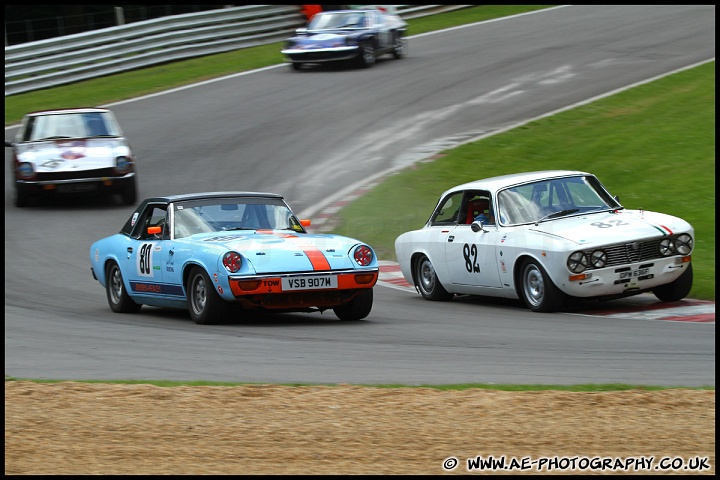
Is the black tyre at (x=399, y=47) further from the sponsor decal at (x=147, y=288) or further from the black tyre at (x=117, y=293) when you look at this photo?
the sponsor decal at (x=147, y=288)

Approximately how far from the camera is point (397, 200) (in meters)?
17.5

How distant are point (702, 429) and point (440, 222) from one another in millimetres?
6724

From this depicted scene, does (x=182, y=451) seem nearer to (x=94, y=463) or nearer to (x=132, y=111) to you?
(x=94, y=463)

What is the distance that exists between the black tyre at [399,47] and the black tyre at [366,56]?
838 millimetres

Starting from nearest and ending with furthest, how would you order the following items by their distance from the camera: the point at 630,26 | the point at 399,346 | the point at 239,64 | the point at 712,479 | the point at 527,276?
the point at 712,479 → the point at 399,346 → the point at 527,276 → the point at 239,64 → the point at 630,26

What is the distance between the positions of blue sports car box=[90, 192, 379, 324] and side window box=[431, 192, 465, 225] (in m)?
2.01

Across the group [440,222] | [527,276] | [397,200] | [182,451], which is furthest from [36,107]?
[182,451]

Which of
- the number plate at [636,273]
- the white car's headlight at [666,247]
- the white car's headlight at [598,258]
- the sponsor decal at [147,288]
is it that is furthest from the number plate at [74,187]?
the white car's headlight at [666,247]

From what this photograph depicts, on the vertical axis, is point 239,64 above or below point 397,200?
above

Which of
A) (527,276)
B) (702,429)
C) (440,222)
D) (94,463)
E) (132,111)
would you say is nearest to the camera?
(94,463)

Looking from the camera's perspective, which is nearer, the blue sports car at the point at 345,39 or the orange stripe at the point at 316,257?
the orange stripe at the point at 316,257

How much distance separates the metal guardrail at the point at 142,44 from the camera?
93.2 ft

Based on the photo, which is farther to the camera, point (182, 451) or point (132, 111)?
point (132, 111)

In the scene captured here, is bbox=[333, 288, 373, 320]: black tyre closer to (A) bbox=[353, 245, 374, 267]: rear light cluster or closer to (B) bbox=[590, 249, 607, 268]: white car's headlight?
(A) bbox=[353, 245, 374, 267]: rear light cluster
